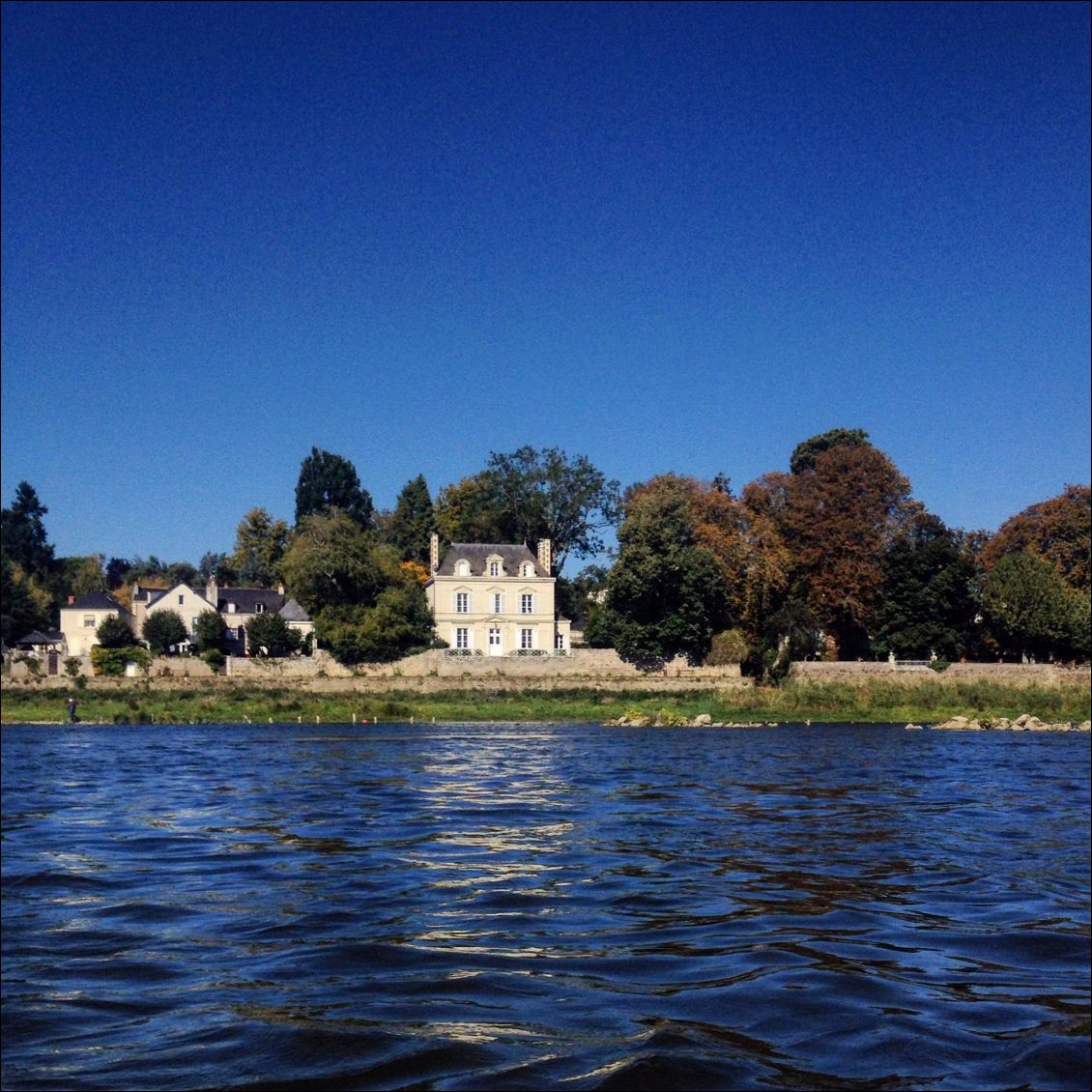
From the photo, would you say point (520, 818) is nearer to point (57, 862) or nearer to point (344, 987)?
point (57, 862)

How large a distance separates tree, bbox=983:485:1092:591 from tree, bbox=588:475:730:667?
52.1 feet

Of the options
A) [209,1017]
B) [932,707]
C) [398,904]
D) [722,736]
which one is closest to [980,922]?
[398,904]

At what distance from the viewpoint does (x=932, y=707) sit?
5619 centimetres

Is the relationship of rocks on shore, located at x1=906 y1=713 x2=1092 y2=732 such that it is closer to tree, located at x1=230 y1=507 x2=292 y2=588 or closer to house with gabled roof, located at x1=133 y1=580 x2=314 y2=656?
house with gabled roof, located at x1=133 y1=580 x2=314 y2=656

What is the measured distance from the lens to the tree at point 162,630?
74.1m

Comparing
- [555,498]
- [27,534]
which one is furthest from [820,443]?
[27,534]

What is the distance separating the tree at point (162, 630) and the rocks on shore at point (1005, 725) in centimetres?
4468

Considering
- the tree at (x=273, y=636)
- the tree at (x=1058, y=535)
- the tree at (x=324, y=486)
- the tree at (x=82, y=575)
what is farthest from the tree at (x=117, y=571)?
the tree at (x=1058, y=535)

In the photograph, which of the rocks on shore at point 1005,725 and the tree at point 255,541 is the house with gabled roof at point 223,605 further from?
the rocks on shore at point 1005,725

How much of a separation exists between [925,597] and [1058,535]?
897cm

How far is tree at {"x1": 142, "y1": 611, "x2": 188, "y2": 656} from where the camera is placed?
74.1 m

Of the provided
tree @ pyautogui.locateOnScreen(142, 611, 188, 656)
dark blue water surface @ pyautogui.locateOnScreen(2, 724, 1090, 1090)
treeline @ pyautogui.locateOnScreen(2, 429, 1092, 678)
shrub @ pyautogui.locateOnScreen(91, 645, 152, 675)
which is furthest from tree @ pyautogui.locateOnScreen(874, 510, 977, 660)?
dark blue water surface @ pyautogui.locateOnScreen(2, 724, 1090, 1090)

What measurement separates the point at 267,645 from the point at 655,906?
59.0 metres

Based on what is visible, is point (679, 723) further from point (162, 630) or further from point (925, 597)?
point (162, 630)
